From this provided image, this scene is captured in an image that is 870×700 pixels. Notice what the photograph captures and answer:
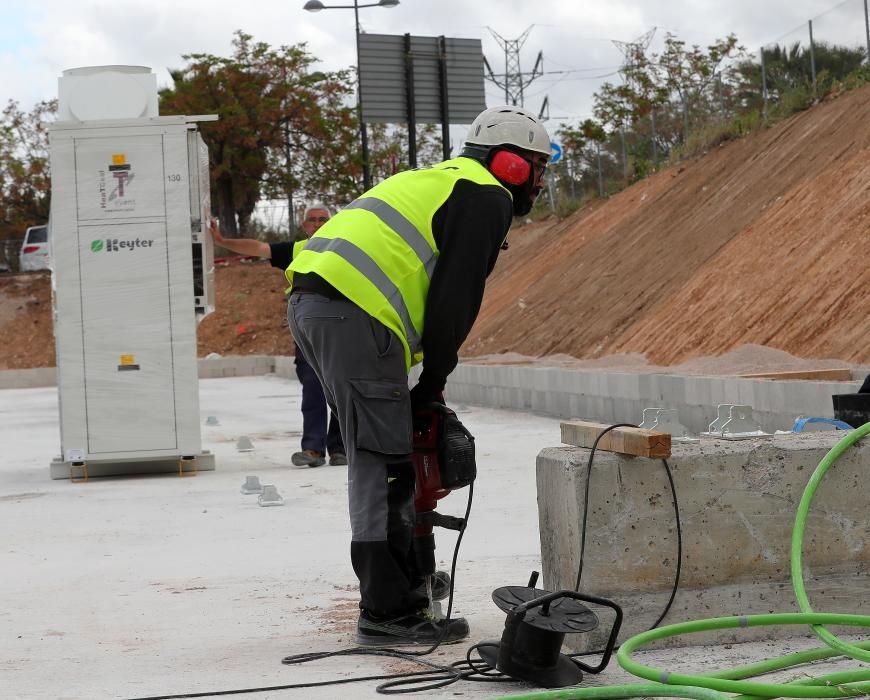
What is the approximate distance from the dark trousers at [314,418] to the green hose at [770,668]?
5.83 m

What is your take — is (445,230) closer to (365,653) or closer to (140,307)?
(365,653)

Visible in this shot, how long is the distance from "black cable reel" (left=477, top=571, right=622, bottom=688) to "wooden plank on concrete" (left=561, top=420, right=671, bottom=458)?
1.65 ft

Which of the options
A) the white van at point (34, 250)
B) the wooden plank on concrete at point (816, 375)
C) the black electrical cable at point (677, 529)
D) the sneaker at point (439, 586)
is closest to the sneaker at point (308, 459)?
the wooden plank on concrete at point (816, 375)

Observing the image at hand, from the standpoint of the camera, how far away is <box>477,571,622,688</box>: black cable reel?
3.60 m

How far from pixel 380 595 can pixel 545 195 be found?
29379mm

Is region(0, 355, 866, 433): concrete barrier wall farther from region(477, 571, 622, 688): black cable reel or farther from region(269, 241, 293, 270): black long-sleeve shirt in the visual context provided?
region(269, 241, 293, 270): black long-sleeve shirt

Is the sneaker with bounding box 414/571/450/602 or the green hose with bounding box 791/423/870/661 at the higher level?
the green hose with bounding box 791/423/870/661

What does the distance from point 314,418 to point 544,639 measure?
6.31m

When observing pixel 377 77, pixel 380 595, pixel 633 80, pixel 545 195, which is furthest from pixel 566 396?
pixel 633 80

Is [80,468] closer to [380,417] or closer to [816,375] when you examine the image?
[816,375]

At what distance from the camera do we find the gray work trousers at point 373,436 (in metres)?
4.14

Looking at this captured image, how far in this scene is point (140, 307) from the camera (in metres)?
9.52

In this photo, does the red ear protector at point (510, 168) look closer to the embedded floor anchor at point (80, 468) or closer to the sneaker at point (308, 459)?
the sneaker at point (308, 459)

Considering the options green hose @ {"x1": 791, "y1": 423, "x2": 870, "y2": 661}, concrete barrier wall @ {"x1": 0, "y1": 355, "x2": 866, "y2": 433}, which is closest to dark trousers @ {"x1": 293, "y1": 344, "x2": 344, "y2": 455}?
concrete barrier wall @ {"x1": 0, "y1": 355, "x2": 866, "y2": 433}
